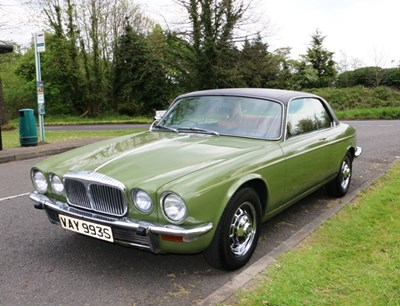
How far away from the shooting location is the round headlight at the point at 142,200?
2895mm

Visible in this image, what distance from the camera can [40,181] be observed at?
3.63m

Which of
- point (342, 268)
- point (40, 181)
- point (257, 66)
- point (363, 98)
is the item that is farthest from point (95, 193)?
point (363, 98)

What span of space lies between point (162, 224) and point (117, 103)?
31878 mm

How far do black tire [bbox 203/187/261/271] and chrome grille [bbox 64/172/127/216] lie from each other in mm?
786

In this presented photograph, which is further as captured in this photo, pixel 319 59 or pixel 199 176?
pixel 319 59

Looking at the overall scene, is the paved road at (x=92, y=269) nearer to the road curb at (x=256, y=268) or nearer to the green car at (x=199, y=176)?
the road curb at (x=256, y=268)

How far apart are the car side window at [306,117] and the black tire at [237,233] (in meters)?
1.10

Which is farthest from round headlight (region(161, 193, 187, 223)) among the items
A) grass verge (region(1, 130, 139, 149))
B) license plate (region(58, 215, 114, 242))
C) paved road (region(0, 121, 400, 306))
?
grass verge (region(1, 130, 139, 149))

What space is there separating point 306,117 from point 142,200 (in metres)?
2.64

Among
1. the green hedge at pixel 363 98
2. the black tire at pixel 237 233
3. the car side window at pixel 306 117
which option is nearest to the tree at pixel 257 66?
the green hedge at pixel 363 98

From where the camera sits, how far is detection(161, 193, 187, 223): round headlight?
9.29 ft

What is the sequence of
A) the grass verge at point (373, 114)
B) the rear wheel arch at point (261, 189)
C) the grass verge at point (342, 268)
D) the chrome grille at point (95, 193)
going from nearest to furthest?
the grass verge at point (342, 268) → the chrome grille at point (95, 193) → the rear wheel arch at point (261, 189) → the grass verge at point (373, 114)

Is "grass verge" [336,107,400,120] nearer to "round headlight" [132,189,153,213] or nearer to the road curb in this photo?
the road curb

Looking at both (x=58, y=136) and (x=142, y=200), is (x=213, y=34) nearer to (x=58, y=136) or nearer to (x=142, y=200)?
(x=58, y=136)
